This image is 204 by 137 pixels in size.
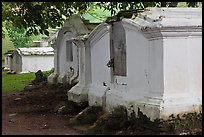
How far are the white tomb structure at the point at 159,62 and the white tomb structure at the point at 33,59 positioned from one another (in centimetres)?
1807

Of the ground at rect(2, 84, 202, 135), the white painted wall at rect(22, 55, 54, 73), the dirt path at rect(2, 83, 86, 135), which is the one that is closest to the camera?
the ground at rect(2, 84, 202, 135)

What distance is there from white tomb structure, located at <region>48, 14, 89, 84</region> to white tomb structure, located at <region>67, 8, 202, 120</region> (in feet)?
13.5

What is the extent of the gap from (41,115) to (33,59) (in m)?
16.9

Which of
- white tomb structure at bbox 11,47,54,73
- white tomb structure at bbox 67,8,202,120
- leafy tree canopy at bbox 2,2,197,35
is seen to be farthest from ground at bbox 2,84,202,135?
white tomb structure at bbox 11,47,54,73

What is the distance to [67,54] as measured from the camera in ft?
52.2

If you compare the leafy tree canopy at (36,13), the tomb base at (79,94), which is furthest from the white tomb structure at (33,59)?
the tomb base at (79,94)

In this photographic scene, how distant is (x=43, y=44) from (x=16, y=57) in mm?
9205

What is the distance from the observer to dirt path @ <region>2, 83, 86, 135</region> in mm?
8297

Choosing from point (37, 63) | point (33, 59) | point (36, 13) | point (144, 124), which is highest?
point (36, 13)

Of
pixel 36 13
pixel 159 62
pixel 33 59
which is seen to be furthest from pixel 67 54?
pixel 33 59

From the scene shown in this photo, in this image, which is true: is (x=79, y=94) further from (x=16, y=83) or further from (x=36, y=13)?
(x=16, y=83)

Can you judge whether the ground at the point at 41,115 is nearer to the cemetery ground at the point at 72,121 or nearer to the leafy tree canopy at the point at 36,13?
the cemetery ground at the point at 72,121

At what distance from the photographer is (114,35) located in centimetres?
905

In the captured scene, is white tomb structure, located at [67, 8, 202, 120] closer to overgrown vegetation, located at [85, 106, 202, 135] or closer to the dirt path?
overgrown vegetation, located at [85, 106, 202, 135]
